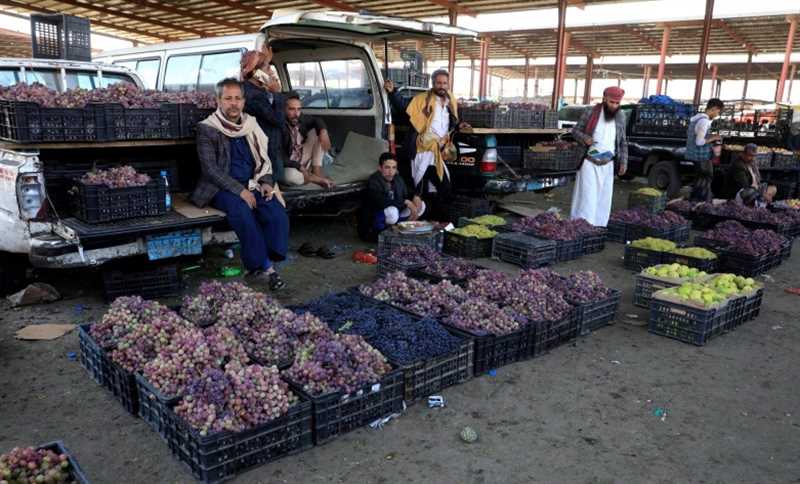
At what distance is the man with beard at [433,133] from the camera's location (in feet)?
26.6

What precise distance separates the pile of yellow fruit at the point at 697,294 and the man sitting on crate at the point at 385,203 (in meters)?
3.43

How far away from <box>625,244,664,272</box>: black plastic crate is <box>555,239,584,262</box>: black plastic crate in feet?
1.94

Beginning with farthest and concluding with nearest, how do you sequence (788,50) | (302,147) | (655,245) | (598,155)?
(788,50), (598,155), (302,147), (655,245)

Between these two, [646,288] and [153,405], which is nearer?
[153,405]

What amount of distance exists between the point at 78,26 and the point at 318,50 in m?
3.00

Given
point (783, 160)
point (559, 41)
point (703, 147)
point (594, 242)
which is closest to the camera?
point (594, 242)

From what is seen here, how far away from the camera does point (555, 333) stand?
454cm

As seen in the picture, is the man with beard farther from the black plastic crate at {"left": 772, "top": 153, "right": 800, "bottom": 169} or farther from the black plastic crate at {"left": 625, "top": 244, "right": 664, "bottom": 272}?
the black plastic crate at {"left": 772, "top": 153, "right": 800, "bottom": 169}

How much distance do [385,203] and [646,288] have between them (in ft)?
10.5

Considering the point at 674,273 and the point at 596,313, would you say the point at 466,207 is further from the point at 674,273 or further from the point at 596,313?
the point at 596,313

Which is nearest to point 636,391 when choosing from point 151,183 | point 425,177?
point 151,183

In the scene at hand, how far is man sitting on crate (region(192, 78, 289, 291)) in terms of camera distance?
5.52 meters

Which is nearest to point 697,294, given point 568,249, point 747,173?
point 568,249

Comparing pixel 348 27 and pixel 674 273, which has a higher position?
pixel 348 27
